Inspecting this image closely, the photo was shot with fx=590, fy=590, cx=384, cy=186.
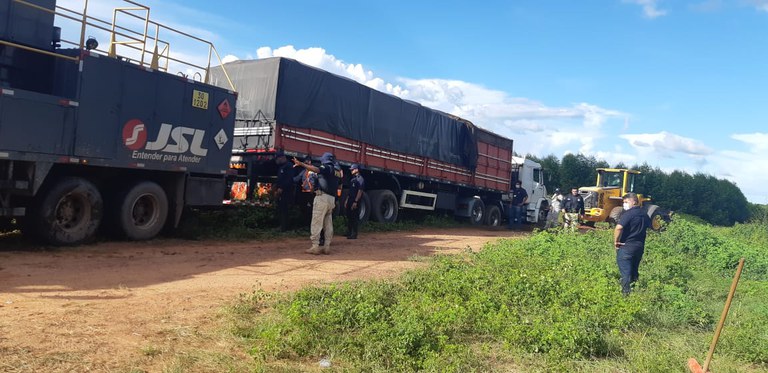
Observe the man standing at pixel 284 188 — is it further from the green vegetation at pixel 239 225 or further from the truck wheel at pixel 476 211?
the truck wheel at pixel 476 211

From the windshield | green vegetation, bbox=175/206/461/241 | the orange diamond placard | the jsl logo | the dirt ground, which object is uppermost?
the windshield

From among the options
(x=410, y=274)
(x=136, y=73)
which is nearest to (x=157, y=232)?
(x=136, y=73)

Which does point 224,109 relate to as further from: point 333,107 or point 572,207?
point 572,207

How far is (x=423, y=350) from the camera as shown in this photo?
4652mm

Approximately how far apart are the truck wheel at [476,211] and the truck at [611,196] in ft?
14.0

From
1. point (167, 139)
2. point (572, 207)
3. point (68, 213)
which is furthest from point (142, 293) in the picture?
point (572, 207)

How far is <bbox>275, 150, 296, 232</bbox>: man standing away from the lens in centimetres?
1232

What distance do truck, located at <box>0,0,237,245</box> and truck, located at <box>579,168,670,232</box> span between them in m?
16.6

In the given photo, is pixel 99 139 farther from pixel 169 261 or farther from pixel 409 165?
pixel 409 165

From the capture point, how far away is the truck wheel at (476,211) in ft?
69.6

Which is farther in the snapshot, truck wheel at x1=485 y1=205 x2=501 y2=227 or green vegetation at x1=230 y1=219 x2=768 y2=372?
truck wheel at x1=485 y1=205 x2=501 y2=227

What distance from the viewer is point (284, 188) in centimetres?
1233

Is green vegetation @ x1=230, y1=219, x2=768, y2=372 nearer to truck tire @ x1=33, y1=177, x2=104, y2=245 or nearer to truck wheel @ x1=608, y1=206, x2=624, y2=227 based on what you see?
truck tire @ x1=33, y1=177, x2=104, y2=245

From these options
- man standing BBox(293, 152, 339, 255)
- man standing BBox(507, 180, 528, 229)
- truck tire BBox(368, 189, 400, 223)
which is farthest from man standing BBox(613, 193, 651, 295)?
man standing BBox(507, 180, 528, 229)
